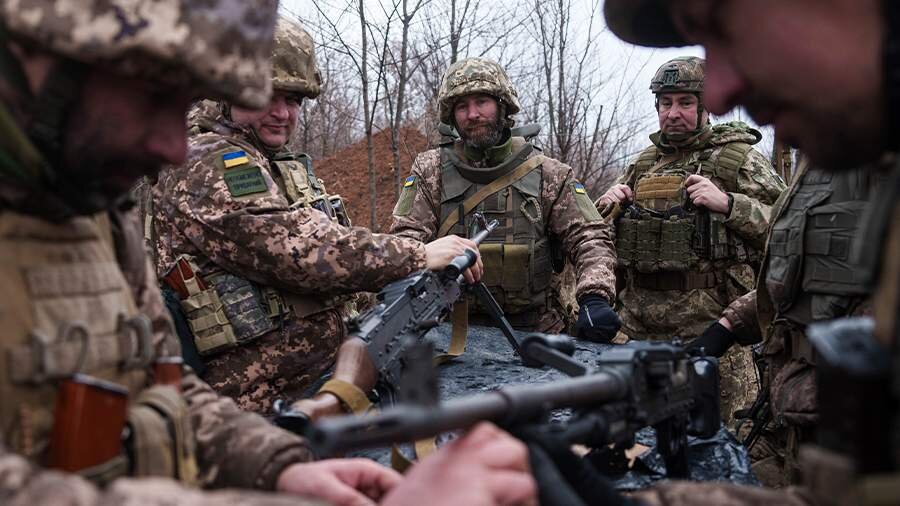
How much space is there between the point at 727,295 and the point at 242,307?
388cm

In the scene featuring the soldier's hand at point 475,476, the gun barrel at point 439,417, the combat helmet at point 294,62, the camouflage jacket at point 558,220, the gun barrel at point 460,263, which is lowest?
the soldier's hand at point 475,476

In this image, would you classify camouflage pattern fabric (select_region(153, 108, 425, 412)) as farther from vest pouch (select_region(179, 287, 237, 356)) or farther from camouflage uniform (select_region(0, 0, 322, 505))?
camouflage uniform (select_region(0, 0, 322, 505))

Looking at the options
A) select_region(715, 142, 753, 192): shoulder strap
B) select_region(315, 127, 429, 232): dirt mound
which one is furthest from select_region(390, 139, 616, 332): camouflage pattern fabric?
select_region(315, 127, 429, 232): dirt mound

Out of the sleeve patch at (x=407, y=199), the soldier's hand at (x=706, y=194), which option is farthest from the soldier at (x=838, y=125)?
the soldier's hand at (x=706, y=194)

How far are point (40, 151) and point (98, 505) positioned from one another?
2.49 ft

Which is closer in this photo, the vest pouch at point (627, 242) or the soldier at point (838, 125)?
the soldier at point (838, 125)

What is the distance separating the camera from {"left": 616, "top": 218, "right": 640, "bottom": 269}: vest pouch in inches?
228

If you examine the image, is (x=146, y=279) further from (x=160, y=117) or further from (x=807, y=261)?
(x=807, y=261)

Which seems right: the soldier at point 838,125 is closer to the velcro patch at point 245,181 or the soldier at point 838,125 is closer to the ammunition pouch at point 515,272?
the velcro patch at point 245,181

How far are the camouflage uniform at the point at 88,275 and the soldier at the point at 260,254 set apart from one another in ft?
5.20

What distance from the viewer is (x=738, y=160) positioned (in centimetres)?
575

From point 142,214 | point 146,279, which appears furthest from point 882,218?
point 142,214

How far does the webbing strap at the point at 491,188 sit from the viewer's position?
201 inches

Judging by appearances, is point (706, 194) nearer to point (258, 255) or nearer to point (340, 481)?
point (258, 255)
